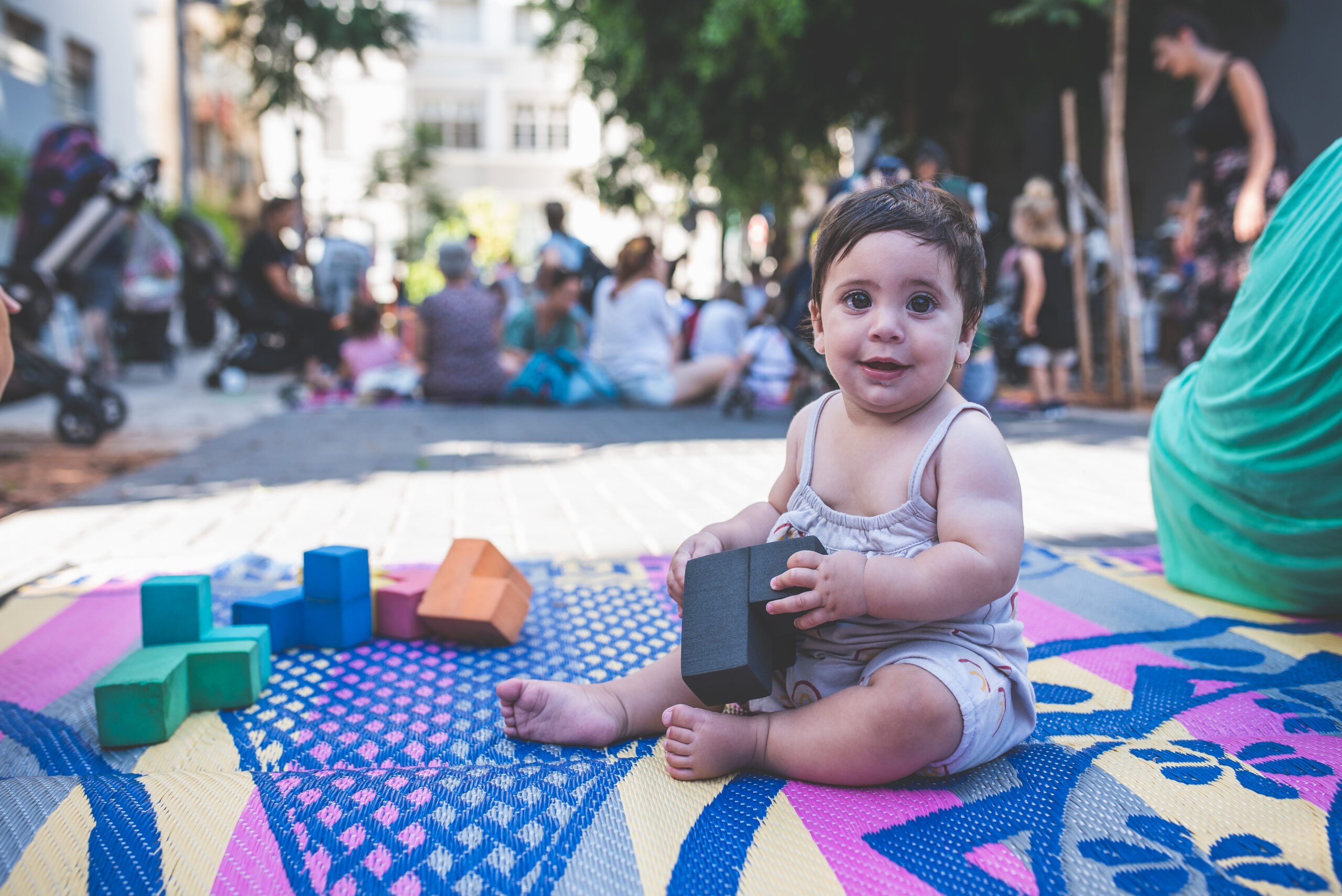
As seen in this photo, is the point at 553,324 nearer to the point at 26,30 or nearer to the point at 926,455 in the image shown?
the point at 926,455

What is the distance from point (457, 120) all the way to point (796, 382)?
37611mm

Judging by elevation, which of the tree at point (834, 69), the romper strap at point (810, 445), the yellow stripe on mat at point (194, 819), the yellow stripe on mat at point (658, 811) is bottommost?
the yellow stripe on mat at point (658, 811)

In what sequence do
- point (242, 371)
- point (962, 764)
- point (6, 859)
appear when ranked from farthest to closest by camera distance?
point (242, 371), point (962, 764), point (6, 859)

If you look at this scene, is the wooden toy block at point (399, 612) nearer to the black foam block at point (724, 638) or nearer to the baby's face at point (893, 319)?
the black foam block at point (724, 638)

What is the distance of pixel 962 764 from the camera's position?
1.43m

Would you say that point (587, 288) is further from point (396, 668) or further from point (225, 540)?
point (396, 668)

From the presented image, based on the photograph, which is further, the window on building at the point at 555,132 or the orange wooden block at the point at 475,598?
the window on building at the point at 555,132

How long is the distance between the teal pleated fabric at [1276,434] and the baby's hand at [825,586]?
48.6 inches

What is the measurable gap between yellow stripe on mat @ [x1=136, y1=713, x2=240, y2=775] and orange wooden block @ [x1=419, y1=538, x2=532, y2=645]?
53cm

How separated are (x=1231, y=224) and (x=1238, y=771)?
172 inches

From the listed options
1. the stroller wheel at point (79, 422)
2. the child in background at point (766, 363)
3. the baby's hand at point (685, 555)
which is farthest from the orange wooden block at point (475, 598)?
the child in background at point (766, 363)

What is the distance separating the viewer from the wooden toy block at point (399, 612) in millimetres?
2166

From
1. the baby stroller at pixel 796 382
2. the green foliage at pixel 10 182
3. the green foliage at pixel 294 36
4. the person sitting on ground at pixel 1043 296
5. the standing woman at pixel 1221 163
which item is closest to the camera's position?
the standing woman at pixel 1221 163

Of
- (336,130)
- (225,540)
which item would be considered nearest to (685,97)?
(225,540)
